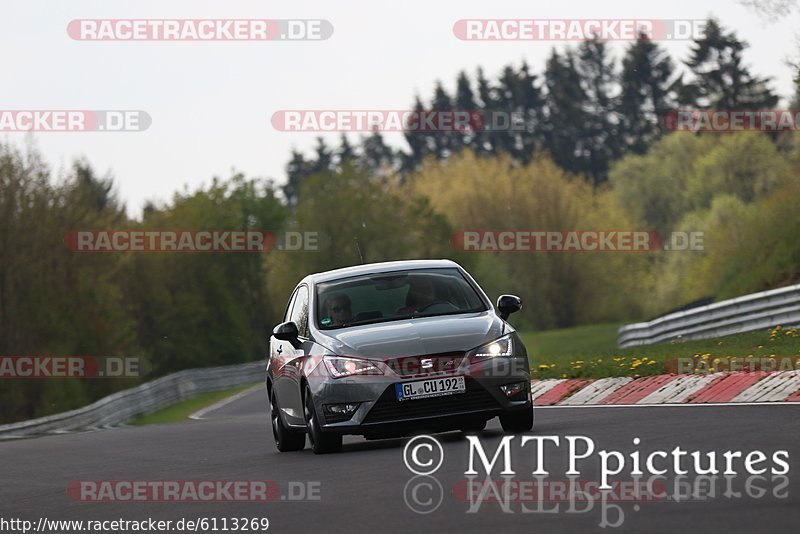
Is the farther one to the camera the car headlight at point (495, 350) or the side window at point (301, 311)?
the side window at point (301, 311)

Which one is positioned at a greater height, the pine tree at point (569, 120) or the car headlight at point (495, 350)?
the pine tree at point (569, 120)

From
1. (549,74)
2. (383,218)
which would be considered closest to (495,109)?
(549,74)

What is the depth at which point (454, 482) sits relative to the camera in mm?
9797

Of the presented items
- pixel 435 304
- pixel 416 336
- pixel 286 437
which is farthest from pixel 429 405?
pixel 286 437

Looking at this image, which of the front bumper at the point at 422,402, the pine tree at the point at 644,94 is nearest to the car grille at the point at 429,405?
the front bumper at the point at 422,402

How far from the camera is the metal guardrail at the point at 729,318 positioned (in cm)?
2620

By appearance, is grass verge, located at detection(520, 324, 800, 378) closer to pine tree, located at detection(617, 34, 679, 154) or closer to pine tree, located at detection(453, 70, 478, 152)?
pine tree, located at detection(617, 34, 679, 154)

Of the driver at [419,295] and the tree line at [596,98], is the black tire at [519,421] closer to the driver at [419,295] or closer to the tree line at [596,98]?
the driver at [419,295]

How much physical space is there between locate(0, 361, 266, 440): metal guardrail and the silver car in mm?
13876

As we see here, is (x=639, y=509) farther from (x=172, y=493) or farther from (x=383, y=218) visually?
(x=383, y=218)

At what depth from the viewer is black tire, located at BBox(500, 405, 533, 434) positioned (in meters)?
13.2

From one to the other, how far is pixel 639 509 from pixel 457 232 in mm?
77505

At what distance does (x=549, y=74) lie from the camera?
142000 millimetres

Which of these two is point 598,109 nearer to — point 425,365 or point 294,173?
point 294,173
